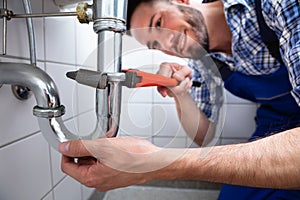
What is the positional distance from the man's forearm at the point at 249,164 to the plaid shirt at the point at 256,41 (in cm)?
9

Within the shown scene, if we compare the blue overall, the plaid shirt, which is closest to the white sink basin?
the blue overall

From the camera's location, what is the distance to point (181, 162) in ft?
1.03

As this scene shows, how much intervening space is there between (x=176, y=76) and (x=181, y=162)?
0.31 meters

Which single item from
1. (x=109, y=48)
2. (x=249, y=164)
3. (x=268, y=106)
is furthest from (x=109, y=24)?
(x=268, y=106)

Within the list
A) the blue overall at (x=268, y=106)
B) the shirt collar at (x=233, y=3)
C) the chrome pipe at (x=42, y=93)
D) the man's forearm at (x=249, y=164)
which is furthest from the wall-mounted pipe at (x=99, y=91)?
the blue overall at (x=268, y=106)

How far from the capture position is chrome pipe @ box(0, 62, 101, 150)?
0.91 ft

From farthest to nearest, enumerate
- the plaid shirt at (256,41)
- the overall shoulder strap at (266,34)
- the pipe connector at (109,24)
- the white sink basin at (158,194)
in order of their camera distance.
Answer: the white sink basin at (158,194) < the overall shoulder strap at (266,34) < the plaid shirt at (256,41) < the pipe connector at (109,24)

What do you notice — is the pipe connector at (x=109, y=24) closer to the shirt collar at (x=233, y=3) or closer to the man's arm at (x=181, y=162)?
the man's arm at (x=181, y=162)

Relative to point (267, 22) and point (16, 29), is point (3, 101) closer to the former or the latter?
point (16, 29)

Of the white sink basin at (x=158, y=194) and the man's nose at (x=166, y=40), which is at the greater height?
the man's nose at (x=166, y=40)

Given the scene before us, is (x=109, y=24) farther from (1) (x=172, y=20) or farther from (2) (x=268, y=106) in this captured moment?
(2) (x=268, y=106)

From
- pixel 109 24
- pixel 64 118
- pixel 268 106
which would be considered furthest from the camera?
pixel 268 106

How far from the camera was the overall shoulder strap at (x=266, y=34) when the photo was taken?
1.57 ft

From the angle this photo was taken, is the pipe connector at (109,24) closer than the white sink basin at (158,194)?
Yes
